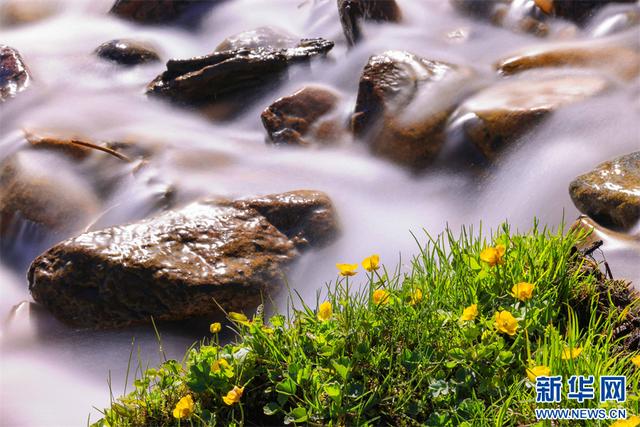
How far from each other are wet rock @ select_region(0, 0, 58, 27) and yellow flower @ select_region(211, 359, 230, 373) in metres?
7.86

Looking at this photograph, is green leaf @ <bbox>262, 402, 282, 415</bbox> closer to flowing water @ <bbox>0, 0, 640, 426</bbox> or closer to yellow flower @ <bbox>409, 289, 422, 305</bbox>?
yellow flower @ <bbox>409, 289, 422, 305</bbox>

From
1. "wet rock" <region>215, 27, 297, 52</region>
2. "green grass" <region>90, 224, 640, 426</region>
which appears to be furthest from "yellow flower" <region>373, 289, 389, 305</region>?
"wet rock" <region>215, 27, 297, 52</region>

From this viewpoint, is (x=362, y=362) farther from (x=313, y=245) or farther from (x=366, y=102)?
(x=366, y=102)

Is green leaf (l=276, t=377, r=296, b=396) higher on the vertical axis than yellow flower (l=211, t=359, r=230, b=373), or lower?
lower

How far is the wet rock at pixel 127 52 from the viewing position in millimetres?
7914

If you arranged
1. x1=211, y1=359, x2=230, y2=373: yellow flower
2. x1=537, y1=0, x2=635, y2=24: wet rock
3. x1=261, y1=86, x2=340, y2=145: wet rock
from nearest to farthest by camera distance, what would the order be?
x1=211, y1=359, x2=230, y2=373: yellow flower, x1=261, y1=86, x2=340, y2=145: wet rock, x1=537, y1=0, x2=635, y2=24: wet rock

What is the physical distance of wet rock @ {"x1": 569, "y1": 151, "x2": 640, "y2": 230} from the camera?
4.08 meters

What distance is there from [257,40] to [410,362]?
5.83 metres

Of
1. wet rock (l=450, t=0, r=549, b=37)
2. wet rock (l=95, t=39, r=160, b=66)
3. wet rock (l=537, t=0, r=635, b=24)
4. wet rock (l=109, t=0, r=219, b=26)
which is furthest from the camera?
wet rock (l=109, t=0, r=219, b=26)

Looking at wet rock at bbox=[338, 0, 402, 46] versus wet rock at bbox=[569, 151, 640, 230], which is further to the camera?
wet rock at bbox=[338, 0, 402, 46]

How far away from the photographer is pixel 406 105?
5.60 m

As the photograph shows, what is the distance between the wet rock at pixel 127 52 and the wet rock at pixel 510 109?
3.94 metres

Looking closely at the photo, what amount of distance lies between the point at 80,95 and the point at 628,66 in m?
5.05

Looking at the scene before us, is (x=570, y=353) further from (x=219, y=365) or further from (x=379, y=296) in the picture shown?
(x=219, y=365)
